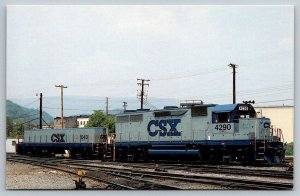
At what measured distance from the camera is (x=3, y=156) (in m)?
9.80

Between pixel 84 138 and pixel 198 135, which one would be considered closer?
pixel 198 135

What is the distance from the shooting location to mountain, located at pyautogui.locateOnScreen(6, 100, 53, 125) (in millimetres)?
9902

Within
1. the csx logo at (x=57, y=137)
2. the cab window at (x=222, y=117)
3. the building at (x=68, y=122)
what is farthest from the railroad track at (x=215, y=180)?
the csx logo at (x=57, y=137)

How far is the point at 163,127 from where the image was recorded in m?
13.8

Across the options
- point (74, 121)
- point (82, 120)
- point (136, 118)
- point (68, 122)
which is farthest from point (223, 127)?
point (68, 122)

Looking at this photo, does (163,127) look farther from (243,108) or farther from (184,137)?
(243,108)

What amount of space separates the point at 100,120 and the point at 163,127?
2.63 meters

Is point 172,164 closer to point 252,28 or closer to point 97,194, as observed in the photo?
point 97,194

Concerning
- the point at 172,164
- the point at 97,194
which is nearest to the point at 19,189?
the point at 97,194

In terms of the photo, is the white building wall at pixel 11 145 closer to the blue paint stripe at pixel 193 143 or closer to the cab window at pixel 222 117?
the blue paint stripe at pixel 193 143

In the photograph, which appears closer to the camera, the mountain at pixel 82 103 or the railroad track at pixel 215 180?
the railroad track at pixel 215 180

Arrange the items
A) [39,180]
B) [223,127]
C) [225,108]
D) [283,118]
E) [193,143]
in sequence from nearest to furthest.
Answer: [283,118]
[39,180]
[225,108]
[223,127]
[193,143]

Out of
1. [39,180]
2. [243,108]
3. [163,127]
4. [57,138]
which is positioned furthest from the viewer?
[57,138]

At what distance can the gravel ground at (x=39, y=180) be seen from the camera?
977 centimetres
